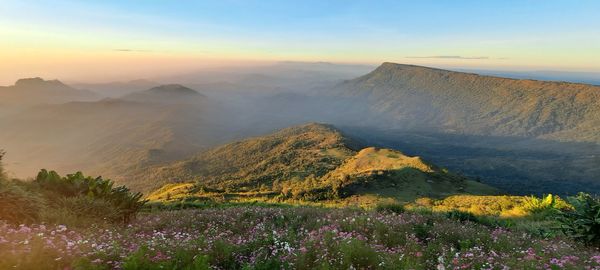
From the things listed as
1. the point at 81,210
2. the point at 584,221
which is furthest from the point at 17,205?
the point at 584,221

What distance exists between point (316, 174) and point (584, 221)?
6806cm

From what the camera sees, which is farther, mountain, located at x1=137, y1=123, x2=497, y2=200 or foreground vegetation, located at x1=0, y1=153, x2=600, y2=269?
mountain, located at x1=137, y1=123, x2=497, y2=200

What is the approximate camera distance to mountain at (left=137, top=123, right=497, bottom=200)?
1944 inches

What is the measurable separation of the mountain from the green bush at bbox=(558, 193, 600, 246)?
105ft

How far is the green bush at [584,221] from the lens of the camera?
9812 millimetres

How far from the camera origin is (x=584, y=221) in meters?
9.88

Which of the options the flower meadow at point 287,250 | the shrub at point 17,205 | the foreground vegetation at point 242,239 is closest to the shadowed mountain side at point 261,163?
the foreground vegetation at point 242,239

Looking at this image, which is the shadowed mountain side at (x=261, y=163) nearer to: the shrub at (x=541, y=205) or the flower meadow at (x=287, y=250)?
the shrub at (x=541, y=205)

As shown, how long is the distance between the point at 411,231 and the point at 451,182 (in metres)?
52.0

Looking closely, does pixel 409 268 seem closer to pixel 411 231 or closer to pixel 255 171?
pixel 411 231

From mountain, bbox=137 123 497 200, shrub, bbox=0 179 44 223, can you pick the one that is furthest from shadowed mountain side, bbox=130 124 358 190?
shrub, bbox=0 179 44 223

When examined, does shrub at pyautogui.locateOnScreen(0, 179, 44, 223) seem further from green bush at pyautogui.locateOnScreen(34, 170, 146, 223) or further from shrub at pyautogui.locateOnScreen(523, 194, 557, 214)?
shrub at pyautogui.locateOnScreen(523, 194, 557, 214)

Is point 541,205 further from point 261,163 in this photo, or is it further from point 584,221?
point 261,163

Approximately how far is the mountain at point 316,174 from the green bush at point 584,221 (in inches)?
1264
